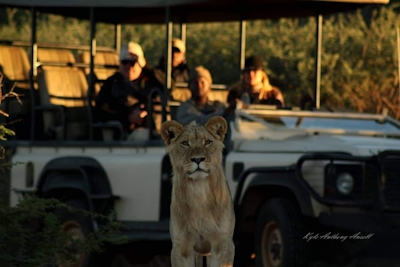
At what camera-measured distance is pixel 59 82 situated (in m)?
11.9

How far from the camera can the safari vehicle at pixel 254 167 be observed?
30.8 ft

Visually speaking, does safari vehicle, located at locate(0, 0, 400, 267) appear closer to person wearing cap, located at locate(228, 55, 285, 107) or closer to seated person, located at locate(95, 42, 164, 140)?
seated person, located at locate(95, 42, 164, 140)

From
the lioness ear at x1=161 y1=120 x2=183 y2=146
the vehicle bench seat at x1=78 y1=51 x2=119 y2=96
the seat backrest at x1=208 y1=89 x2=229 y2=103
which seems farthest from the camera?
the vehicle bench seat at x1=78 y1=51 x2=119 y2=96

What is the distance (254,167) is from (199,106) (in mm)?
1066

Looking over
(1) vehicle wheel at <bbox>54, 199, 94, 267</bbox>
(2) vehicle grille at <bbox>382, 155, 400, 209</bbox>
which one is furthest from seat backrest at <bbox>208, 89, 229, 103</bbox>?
(2) vehicle grille at <bbox>382, 155, 400, 209</bbox>

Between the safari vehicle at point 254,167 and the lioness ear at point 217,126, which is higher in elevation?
the lioness ear at point 217,126

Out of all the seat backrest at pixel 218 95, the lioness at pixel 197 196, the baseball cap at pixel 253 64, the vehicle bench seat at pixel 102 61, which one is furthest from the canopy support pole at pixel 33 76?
the lioness at pixel 197 196

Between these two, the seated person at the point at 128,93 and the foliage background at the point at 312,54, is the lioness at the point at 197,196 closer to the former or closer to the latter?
the seated person at the point at 128,93

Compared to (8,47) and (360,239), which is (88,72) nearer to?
→ (8,47)

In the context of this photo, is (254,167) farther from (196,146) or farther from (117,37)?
(117,37)

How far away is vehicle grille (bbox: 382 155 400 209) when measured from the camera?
934 cm

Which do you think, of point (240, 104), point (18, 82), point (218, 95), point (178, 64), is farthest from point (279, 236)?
point (18, 82)

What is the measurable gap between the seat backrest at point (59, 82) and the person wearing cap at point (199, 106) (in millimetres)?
1542

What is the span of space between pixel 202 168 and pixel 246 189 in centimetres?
367
